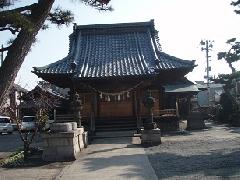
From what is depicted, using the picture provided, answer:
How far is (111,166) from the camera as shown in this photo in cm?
1213

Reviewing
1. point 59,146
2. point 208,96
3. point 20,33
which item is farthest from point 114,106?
point 208,96

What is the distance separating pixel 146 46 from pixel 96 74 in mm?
5571

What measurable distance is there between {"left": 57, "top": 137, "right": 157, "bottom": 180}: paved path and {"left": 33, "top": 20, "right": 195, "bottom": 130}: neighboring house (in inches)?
297

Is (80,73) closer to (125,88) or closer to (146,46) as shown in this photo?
(125,88)

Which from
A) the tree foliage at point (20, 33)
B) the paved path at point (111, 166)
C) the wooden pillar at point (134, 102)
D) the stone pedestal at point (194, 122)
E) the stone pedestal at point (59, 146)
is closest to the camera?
the tree foliage at point (20, 33)

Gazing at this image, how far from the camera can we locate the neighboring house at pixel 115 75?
23.5 m

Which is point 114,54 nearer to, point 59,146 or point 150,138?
point 150,138

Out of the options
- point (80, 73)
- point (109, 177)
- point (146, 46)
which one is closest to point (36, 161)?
point (109, 177)

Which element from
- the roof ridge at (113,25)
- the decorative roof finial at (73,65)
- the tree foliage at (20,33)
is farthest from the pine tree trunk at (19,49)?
the roof ridge at (113,25)

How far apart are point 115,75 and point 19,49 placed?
16146 mm

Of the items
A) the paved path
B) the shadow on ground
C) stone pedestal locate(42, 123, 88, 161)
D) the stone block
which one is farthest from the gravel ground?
the stone block

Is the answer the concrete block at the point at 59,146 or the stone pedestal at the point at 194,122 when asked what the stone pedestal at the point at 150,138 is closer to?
the concrete block at the point at 59,146

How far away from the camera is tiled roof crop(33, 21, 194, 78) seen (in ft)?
77.7

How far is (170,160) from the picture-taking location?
12.8 metres
